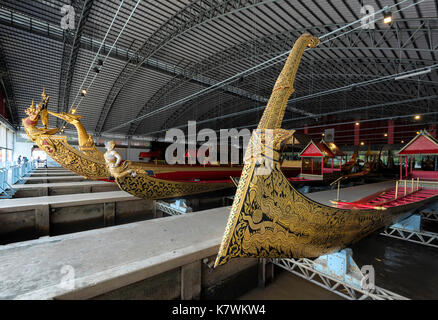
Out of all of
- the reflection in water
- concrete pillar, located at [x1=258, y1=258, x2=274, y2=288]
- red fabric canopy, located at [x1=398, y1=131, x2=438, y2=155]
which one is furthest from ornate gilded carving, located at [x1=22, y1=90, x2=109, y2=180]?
red fabric canopy, located at [x1=398, y1=131, x2=438, y2=155]

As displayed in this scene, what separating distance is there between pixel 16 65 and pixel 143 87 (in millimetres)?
6091

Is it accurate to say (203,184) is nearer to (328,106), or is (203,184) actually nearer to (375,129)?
(328,106)

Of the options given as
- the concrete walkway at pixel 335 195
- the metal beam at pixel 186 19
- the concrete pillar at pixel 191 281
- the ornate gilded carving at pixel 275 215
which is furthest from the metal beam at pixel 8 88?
the concrete walkway at pixel 335 195

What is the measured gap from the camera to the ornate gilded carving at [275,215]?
1.38 meters

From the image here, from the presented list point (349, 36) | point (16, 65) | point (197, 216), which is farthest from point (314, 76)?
point (16, 65)

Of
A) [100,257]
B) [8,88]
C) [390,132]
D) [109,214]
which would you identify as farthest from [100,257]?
[390,132]

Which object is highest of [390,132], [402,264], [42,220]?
[390,132]

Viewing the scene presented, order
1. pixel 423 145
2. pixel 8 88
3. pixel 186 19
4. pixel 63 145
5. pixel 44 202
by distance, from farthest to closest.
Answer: pixel 8 88 < pixel 186 19 < pixel 423 145 < pixel 63 145 < pixel 44 202

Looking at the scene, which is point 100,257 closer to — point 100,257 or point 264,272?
point 100,257

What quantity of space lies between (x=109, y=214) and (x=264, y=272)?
3.74 metres

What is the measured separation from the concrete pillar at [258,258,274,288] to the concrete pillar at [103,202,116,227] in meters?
3.62

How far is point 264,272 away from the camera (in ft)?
9.30

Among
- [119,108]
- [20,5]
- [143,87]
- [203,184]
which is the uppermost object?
[20,5]
